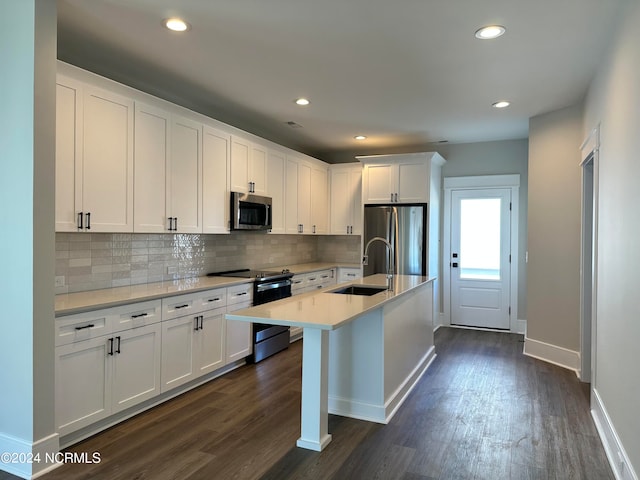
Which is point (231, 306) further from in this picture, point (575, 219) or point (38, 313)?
point (575, 219)

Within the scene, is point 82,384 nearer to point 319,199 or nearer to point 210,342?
point 210,342

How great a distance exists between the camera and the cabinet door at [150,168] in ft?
10.8

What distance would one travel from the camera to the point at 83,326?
Result: 2.60m

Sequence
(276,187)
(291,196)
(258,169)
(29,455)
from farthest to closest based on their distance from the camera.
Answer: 1. (291,196)
2. (276,187)
3. (258,169)
4. (29,455)

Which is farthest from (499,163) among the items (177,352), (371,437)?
(177,352)

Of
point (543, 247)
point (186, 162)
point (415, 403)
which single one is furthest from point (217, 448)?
point (543, 247)

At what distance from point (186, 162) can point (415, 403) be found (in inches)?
111

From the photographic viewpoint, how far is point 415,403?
339 cm

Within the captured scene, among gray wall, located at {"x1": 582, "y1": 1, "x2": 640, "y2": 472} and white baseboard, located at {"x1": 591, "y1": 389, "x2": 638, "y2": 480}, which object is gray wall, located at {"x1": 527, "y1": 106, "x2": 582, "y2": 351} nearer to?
gray wall, located at {"x1": 582, "y1": 1, "x2": 640, "y2": 472}

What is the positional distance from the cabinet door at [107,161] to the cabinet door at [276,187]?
206 centimetres

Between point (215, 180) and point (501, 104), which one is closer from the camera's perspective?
point (215, 180)

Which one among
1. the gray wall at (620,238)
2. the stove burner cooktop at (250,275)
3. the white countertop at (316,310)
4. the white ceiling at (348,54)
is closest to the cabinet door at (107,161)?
the white ceiling at (348,54)

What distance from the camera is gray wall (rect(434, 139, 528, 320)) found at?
588cm

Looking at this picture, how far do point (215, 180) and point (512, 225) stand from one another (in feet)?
13.6
